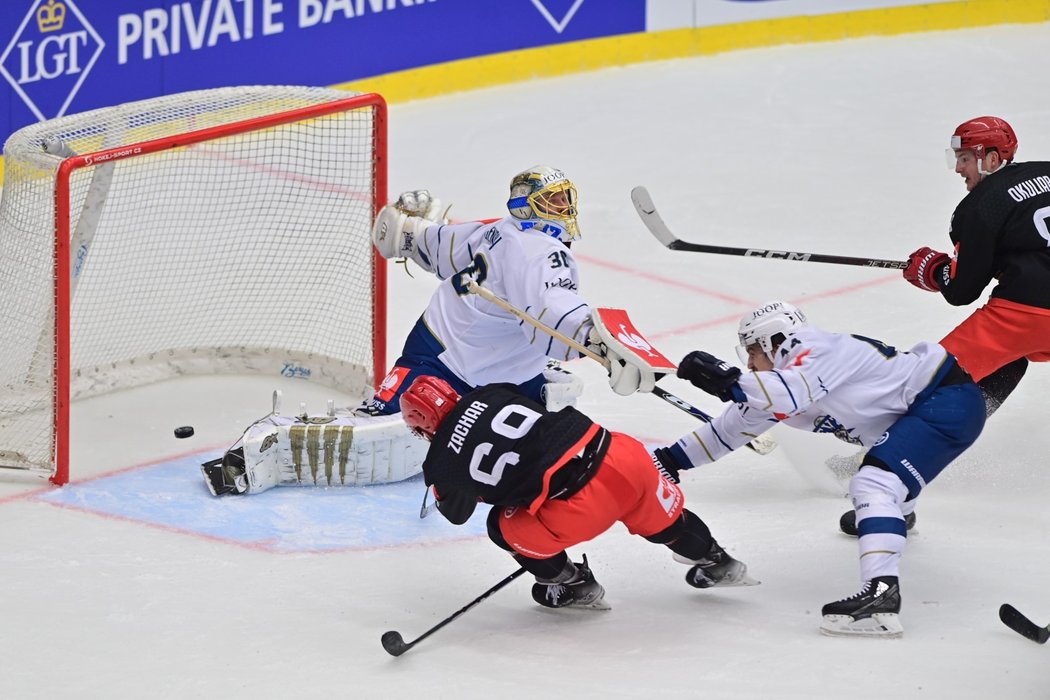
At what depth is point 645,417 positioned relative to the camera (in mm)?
5695

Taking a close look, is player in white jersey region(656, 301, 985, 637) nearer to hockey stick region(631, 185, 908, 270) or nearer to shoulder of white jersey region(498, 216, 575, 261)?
shoulder of white jersey region(498, 216, 575, 261)

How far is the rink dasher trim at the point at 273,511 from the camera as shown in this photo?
4660mm

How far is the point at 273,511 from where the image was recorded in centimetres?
485

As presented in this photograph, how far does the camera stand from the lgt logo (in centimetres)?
743

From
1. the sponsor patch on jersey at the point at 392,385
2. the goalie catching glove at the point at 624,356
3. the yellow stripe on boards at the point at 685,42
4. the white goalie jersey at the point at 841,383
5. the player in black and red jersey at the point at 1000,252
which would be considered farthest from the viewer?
the yellow stripe on boards at the point at 685,42

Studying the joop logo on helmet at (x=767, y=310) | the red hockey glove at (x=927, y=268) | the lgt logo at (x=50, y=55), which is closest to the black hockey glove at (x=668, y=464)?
the joop logo on helmet at (x=767, y=310)

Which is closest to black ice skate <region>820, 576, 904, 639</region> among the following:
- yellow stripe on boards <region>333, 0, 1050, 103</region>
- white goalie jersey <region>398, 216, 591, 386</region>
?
white goalie jersey <region>398, 216, 591, 386</region>

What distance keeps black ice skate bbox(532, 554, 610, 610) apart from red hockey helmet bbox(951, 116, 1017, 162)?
171 centimetres

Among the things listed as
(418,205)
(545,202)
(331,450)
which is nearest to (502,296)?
(545,202)

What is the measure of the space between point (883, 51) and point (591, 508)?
6611mm

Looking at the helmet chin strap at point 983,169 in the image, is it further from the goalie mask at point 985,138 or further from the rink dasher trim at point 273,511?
the rink dasher trim at point 273,511

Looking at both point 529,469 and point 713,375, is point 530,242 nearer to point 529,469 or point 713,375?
point 713,375

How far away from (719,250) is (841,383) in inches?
62.6

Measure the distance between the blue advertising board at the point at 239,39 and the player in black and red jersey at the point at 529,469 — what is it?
427 cm
